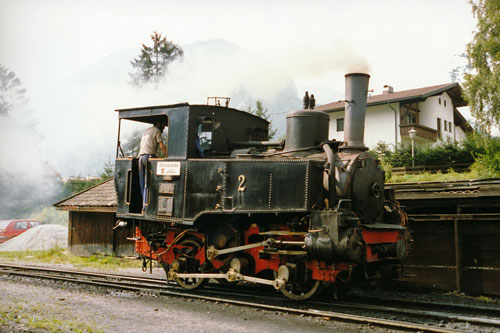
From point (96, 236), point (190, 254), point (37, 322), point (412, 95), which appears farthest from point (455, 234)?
point (412, 95)

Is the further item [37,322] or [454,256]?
[454,256]

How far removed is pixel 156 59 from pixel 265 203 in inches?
1230

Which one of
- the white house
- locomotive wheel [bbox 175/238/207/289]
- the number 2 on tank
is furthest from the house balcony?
the number 2 on tank

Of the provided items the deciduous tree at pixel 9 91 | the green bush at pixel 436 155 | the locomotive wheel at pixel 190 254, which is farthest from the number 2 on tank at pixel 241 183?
the deciduous tree at pixel 9 91

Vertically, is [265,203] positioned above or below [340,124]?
below

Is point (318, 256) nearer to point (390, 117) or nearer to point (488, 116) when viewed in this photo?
point (488, 116)

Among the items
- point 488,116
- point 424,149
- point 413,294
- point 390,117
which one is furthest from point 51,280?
point 390,117

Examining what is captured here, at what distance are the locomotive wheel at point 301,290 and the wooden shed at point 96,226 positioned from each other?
26.5 feet

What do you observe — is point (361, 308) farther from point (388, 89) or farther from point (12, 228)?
point (388, 89)

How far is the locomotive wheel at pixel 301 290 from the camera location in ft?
22.6

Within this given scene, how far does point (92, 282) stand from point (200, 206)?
10.1 feet

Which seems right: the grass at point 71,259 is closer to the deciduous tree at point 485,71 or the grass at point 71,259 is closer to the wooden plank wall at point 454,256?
the wooden plank wall at point 454,256

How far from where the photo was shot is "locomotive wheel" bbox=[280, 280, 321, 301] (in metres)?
6.90

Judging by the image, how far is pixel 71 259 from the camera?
14.5m
